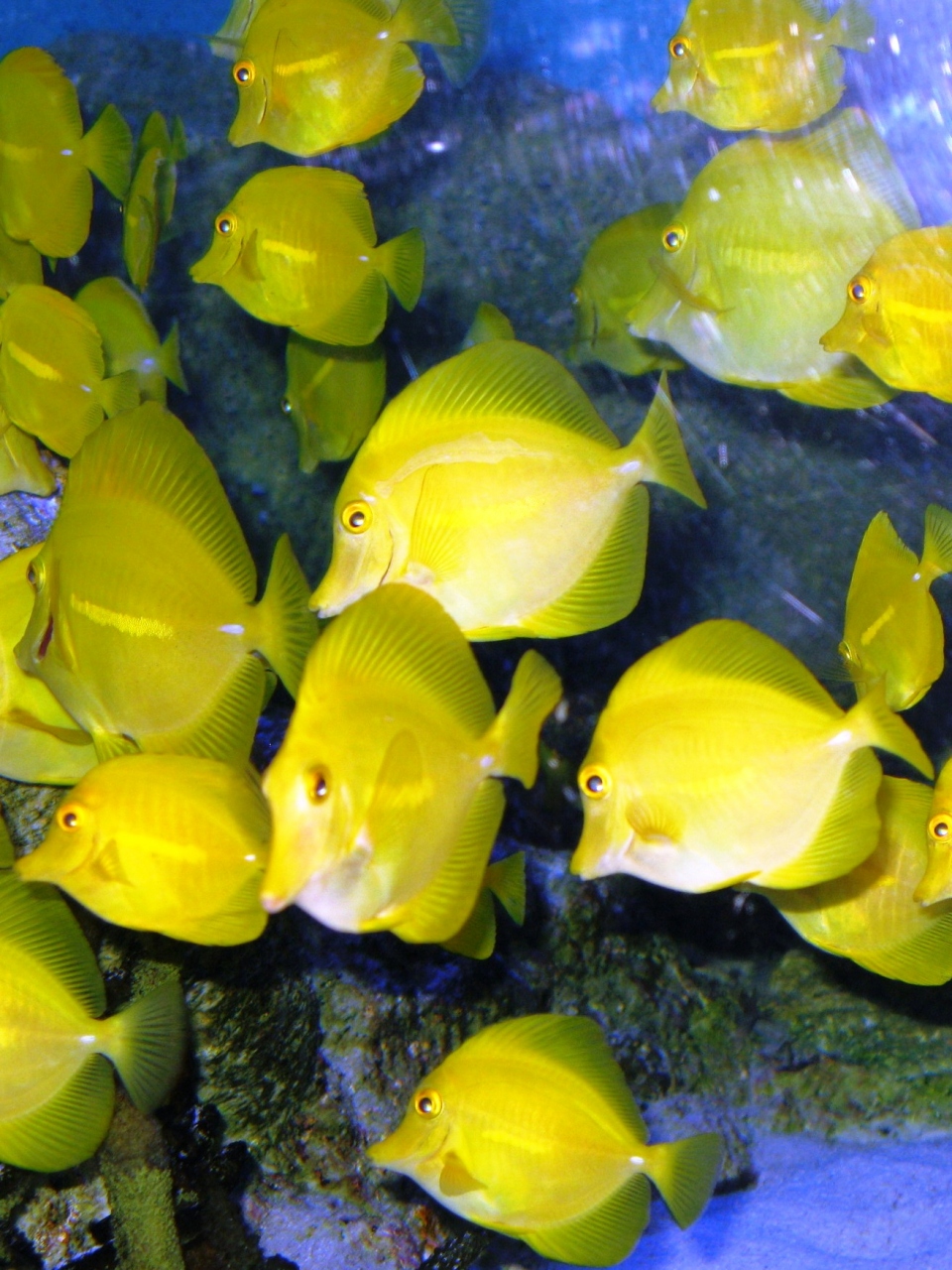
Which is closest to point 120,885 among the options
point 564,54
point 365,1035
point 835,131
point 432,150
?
point 365,1035

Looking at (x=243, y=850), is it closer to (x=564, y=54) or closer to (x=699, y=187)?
(x=699, y=187)

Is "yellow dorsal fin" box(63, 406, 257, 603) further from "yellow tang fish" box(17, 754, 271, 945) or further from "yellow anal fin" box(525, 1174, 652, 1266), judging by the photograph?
"yellow anal fin" box(525, 1174, 652, 1266)

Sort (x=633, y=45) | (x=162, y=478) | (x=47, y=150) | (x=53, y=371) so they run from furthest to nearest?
(x=633, y=45) < (x=47, y=150) < (x=53, y=371) < (x=162, y=478)

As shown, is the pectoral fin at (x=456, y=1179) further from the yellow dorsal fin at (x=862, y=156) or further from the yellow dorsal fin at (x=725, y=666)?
the yellow dorsal fin at (x=862, y=156)

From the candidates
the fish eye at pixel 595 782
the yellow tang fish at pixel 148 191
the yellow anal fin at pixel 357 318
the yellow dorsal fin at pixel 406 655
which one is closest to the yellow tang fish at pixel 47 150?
the yellow tang fish at pixel 148 191

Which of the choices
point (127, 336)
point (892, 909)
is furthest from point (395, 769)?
point (127, 336)

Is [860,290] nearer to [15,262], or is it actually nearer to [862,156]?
[862,156]
